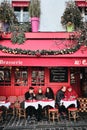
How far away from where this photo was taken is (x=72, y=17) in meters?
16.2

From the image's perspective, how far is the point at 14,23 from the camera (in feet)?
53.5

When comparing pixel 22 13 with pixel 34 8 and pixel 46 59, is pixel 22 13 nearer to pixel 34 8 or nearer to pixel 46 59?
pixel 34 8

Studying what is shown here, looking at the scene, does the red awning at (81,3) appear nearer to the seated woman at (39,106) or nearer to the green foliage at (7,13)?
the green foliage at (7,13)

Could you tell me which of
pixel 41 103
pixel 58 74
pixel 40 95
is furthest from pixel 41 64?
pixel 58 74

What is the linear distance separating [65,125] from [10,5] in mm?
6785

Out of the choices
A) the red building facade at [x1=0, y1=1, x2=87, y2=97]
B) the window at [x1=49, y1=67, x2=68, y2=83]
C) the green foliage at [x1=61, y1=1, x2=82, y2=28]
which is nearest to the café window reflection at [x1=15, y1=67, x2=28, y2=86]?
the red building facade at [x1=0, y1=1, x2=87, y2=97]

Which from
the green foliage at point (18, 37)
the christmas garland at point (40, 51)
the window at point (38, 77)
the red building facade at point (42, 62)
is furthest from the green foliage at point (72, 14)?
the window at point (38, 77)

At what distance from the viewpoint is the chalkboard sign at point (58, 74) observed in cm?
1720

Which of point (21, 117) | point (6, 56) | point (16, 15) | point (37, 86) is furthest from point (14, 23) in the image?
point (21, 117)

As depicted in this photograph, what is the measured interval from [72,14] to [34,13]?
1893 mm

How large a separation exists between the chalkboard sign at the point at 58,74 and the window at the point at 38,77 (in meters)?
0.52

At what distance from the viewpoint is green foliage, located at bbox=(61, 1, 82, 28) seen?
16.2 metres

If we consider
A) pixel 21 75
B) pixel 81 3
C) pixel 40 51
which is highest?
pixel 81 3

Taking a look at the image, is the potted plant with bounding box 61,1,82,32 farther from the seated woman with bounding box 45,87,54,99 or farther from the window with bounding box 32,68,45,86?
the seated woman with bounding box 45,87,54,99
